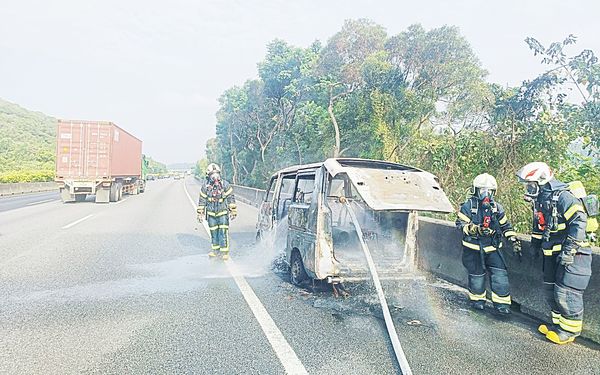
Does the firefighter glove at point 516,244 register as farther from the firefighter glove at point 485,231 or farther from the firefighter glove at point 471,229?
the firefighter glove at point 471,229

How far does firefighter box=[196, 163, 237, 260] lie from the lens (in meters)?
8.10

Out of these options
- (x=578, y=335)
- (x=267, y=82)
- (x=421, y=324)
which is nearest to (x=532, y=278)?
(x=578, y=335)

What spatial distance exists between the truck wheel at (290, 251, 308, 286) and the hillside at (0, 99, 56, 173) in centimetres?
5416

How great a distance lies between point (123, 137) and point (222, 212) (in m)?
18.9

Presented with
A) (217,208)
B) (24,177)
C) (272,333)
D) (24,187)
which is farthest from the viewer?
(24,177)

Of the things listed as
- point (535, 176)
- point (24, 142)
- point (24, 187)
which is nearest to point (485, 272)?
point (535, 176)

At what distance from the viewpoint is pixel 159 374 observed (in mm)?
3338

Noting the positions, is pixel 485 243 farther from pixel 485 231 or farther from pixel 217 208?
pixel 217 208

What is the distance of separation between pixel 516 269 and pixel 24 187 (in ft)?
117

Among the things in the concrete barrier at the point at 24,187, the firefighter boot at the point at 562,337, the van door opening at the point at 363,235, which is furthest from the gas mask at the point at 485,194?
the concrete barrier at the point at 24,187

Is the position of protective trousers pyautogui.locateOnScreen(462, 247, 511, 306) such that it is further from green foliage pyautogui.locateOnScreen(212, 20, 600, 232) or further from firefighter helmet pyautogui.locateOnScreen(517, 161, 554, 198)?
green foliage pyautogui.locateOnScreen(212, 20, 600, 232)

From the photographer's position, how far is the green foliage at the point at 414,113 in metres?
9.05

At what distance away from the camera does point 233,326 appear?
4449mm

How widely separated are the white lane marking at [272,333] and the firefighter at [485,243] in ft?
7.81
